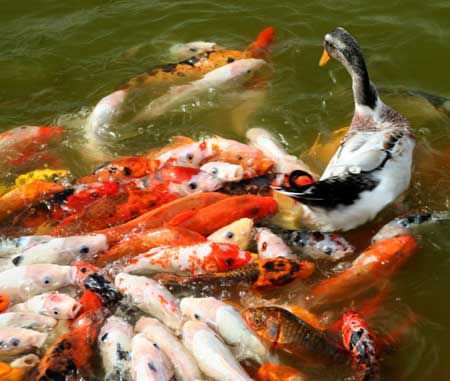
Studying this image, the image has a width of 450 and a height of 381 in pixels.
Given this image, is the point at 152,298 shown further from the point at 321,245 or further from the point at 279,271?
the point at 321,245

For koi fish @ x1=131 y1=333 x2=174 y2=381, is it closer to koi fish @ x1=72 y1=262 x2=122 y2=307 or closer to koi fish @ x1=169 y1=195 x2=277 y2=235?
koi fish @ x1=72 y1=262 x2=122 y2=307

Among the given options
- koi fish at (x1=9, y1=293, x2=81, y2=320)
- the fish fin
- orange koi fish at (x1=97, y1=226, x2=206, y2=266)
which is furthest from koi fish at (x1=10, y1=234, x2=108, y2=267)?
the fish fin

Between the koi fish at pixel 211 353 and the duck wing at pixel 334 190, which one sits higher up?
the duck wing at pixel 334 190

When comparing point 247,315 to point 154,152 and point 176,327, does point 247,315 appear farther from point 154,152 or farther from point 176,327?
point 154,152

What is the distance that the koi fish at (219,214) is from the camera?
5.21 meters

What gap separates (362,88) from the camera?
586cm

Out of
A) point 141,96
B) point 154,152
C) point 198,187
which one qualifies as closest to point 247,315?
point 198,187

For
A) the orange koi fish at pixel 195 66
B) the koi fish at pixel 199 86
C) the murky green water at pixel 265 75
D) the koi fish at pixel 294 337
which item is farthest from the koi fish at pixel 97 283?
the orange koi fish at pixel 195 66

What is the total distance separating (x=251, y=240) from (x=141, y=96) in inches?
103

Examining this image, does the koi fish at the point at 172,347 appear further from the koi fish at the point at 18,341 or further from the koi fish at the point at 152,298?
the koi fish at the point at 18,341

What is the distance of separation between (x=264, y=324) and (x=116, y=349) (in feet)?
3.05

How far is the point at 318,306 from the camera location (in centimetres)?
465

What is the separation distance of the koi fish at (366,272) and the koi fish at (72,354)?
4.85 feet

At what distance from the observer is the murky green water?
19.5 ft
